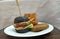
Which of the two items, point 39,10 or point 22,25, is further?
point 39,10

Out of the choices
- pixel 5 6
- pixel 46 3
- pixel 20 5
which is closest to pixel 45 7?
pixel 46 3

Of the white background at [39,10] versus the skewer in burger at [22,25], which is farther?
the white background at [39,10]

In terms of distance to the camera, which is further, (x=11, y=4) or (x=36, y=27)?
(x=11, y=4)

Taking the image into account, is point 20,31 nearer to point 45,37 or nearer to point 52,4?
point 45,37

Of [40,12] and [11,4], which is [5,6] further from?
[40,12]

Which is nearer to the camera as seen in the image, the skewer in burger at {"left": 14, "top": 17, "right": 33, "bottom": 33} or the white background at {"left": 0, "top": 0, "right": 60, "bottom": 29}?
the skewer in burger at {"left": 14, "top": 17, "right": 33, "bottom": 33}

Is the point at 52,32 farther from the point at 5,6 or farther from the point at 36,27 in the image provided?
the point at 5,6

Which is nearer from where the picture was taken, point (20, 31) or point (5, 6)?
point (20, 31)

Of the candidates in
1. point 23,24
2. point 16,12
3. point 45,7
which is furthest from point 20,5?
point 23,24
